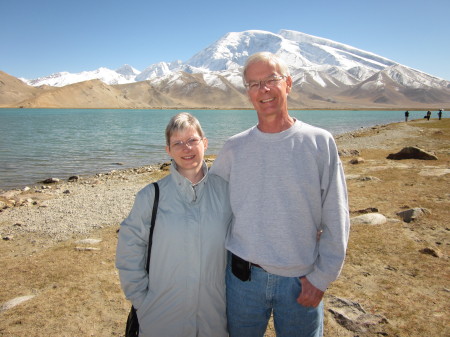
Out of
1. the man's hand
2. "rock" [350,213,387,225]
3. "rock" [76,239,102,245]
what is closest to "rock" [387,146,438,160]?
"rock" [350,213,387,225]

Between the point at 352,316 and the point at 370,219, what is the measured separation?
12.1 feet

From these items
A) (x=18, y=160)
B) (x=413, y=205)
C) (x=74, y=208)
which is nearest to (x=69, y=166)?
(x=18, y=160)

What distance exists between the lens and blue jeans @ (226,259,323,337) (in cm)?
252

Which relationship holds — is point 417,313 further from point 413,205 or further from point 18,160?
point 18,160

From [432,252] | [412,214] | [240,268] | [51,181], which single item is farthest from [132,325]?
[51,181]

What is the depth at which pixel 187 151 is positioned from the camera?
2898 mm

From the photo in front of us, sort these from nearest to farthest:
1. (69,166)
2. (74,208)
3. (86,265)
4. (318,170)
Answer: (318,170) → (86,265) → (74,208) → (69,166)

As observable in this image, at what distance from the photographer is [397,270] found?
550cm

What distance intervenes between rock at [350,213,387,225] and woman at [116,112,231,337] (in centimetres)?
558

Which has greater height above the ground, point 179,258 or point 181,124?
point 181,124

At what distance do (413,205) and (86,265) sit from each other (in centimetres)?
794

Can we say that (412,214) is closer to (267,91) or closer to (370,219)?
(370,219)

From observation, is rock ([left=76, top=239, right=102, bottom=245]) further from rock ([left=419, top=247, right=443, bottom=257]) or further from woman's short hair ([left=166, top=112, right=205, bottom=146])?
rock ([left=419, top=247, right=443, bottom=257])

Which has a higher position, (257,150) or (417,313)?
(257,150)
